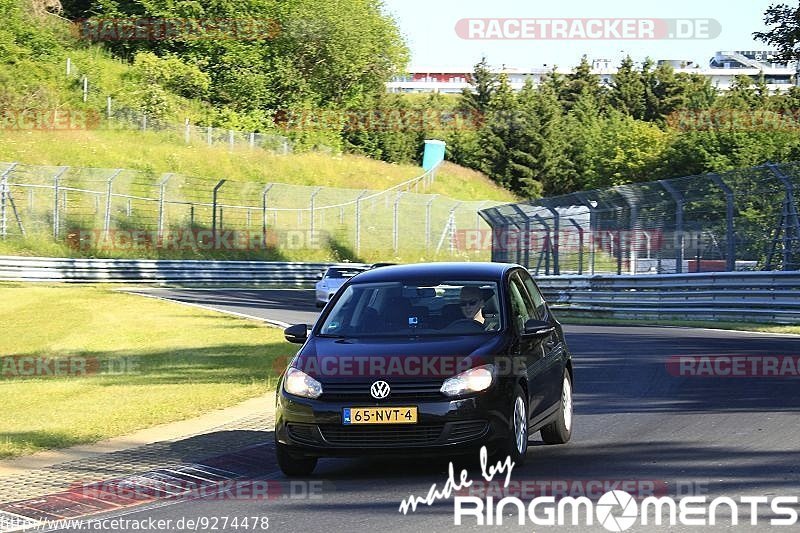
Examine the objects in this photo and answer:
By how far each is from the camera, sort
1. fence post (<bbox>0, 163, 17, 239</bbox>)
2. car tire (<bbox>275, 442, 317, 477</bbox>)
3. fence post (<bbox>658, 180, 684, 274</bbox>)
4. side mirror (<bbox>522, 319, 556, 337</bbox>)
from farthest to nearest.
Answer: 1. fence post (<bbox>0, 163, 17, 239</bbox>)
2. fence post (<bbox>658, 180, 684, 274</bbox>)
3. side mirror (<bbox>522, 319, 556, 337</bbox>)
4. car tire (<bbox>275, 442, 317, 477</bbox>)

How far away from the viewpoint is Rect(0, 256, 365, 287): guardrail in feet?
138

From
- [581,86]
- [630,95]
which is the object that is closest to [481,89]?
[581,86]

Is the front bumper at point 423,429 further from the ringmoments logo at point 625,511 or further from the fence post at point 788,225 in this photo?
the fence post at point 788,225

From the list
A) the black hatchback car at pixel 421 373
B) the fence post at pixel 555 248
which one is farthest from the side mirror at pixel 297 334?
the fence post at pixel 555 248

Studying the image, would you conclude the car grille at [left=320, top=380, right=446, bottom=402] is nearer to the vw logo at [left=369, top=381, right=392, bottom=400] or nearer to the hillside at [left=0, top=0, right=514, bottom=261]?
the vw logo at [left=369, top=381, right=392, bottom=400]

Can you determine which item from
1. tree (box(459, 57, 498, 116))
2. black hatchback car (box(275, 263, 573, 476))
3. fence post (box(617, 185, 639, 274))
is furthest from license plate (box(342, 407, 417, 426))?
tree (box(459, 57, 498, 116))

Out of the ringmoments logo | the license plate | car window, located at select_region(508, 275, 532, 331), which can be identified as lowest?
the ringmoments logo

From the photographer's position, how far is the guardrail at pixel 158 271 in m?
42.1

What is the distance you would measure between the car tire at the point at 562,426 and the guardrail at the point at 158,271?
27.1 meters

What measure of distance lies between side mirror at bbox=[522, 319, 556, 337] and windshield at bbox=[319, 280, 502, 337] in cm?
22

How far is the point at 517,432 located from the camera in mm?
9023

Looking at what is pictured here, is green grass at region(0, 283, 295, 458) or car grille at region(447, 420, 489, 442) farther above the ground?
car grille at region(447, 420, 489, 442)

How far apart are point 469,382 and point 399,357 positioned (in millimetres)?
545

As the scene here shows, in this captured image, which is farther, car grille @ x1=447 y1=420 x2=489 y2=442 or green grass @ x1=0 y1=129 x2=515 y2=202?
green grass @ x1=0 y1=129 x2=515 y2=202
